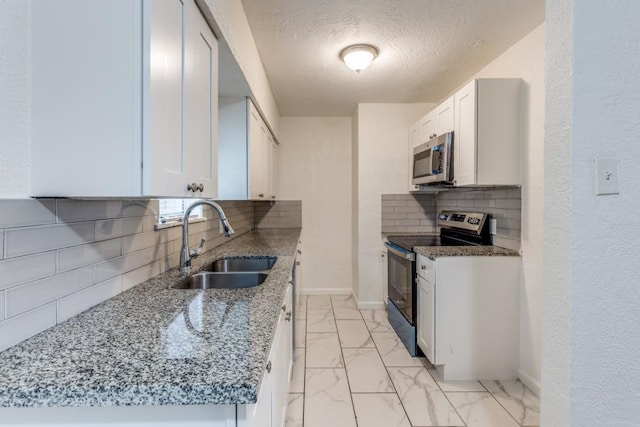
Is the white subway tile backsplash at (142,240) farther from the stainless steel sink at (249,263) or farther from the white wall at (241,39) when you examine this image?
the white wall at (241,39)

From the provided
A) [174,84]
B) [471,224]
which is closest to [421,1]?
[174,84]

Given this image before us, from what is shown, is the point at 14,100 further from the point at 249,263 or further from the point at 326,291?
the point at 326,291

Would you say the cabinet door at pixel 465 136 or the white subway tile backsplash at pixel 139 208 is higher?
the cabinet door at pixel 465 136

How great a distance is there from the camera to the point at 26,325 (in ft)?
2.83

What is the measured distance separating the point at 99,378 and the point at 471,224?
2.77 meters

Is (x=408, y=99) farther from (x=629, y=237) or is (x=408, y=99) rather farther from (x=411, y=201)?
(x=629, y=237)

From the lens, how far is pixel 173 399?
642mm

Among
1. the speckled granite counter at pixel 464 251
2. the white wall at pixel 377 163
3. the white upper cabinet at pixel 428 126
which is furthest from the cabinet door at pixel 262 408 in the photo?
the white wall at pixel 377 163

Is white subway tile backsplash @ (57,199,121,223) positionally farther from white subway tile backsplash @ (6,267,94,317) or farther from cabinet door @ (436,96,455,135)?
cabinet door @ (436,96,455,135)

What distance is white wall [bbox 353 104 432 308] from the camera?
12.3ft

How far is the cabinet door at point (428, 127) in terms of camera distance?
118 inches

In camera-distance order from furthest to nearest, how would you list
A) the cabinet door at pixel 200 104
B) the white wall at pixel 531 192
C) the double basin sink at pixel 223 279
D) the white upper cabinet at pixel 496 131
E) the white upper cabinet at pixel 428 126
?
the white upper cabinet at pixel 428 126 → the white upper cabinet at pixel 496 131 → the white wall at pixel 531 192 → the double basin sink at pixel 223 279 → the cabinet door at pixel 200 104

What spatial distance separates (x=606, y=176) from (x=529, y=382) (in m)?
1.69

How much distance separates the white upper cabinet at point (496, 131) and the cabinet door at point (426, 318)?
2.81 ft
